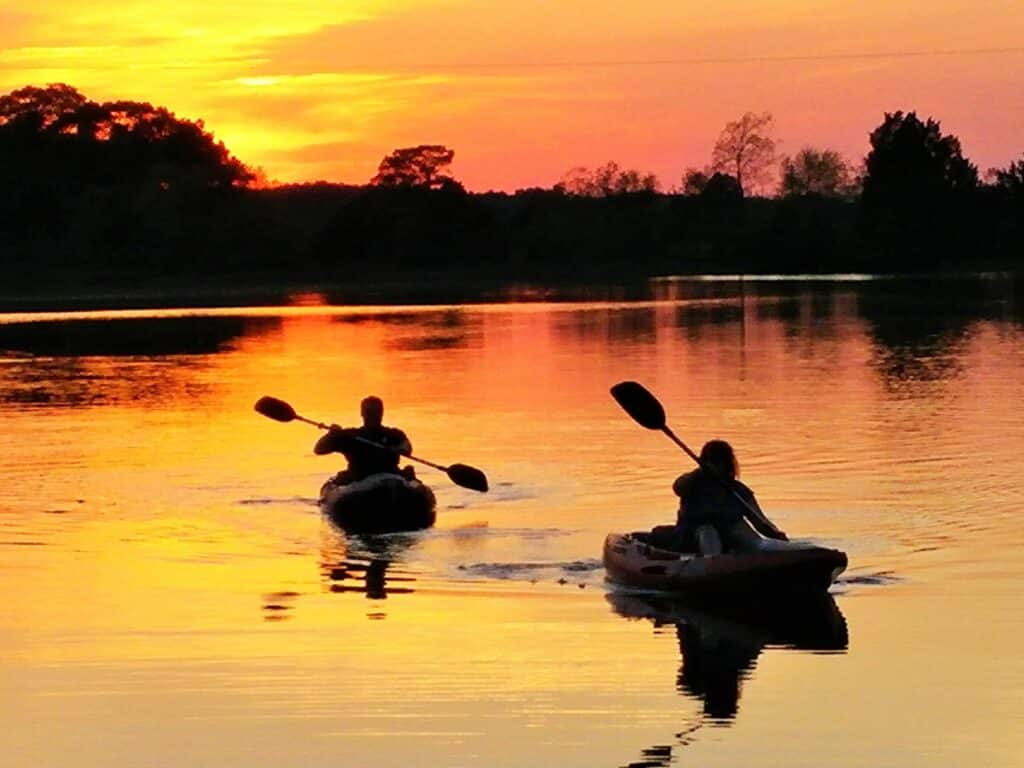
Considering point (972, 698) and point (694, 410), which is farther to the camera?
point (694, 410)

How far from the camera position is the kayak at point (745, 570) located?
16453mm

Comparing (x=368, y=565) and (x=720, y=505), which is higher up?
(x=720, y=505)

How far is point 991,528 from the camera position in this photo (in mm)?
20422

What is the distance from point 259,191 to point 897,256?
37.6 meters

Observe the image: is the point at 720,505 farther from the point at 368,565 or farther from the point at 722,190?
the point at 722,190

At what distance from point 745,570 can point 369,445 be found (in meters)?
6.93

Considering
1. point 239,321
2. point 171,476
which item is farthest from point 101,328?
point 171,476

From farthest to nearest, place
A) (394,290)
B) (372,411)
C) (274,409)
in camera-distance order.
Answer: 1. (394,290)
2. (274,409)
3. (372,411)

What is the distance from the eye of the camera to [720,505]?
17312 millimetres

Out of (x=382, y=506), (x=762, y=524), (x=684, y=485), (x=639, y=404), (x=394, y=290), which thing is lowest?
(x=394, y=290)

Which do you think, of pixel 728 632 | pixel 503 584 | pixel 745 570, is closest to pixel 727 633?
pixel 728 632

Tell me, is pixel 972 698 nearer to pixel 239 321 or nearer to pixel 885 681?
pixel 885 681

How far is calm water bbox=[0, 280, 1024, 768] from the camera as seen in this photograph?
12344mm

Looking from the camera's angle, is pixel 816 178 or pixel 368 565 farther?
pixel 816 178
